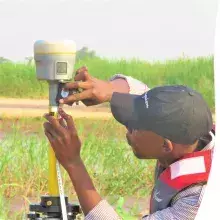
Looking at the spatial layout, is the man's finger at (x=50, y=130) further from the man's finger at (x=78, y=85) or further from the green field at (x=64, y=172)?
the green field at (x=64, y=172)

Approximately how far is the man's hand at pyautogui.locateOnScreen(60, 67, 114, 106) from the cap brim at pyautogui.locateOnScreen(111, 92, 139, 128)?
33 millimetres

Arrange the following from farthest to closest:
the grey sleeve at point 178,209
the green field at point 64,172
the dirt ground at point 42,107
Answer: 1. the green field at point 64,172
2. the dirt ground at point 42,107
3. the grey sleeve at point 178,209

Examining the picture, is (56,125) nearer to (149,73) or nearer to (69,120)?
(69,120)

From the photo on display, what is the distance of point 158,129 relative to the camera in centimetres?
147

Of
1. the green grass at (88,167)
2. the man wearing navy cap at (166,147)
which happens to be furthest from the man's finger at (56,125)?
the green grass at (88,167)

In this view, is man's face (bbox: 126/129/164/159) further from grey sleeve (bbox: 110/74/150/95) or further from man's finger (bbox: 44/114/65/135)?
grey sleeve (bbox: 110/74/150/95)

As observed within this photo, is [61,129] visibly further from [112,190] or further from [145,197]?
[145,197]

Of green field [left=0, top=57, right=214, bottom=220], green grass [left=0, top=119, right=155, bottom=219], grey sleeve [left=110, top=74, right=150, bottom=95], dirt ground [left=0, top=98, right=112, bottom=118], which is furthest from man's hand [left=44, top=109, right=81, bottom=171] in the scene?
green grass [left=0, top=119, right=155, bottom=219]

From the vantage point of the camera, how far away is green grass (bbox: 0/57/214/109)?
5.47 ft

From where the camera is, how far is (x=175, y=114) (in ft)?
4.78

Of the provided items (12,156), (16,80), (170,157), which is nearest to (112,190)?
(12,156)

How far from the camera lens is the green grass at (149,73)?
1.67 metres

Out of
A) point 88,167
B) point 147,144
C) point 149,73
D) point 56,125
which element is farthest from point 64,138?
point 88,167

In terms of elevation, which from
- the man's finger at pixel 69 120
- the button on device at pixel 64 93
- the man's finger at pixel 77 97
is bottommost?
the man's finger at pixel 69 120
